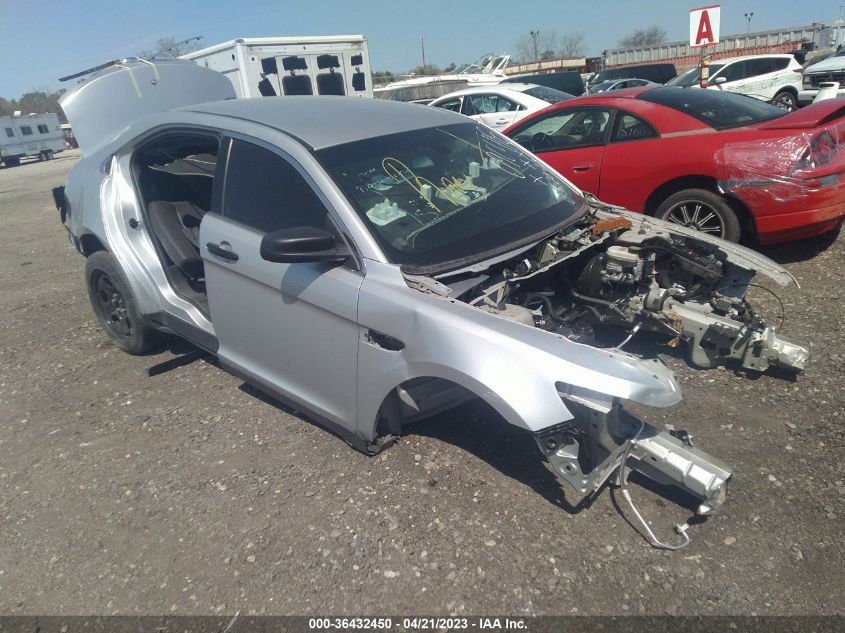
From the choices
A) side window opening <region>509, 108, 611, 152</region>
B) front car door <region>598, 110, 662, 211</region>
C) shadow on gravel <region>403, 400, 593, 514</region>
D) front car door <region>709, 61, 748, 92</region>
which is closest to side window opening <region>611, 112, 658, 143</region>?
front car door <region>598, 110, 662, 211</region>

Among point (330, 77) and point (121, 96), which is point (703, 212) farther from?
point (330, 77)

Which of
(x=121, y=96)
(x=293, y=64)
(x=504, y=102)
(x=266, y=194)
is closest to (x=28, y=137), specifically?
(x=293, y=64)

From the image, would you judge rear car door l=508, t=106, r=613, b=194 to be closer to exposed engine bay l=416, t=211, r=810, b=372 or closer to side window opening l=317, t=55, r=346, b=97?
exposed engine bay l=416, t=211, r=810, b=372

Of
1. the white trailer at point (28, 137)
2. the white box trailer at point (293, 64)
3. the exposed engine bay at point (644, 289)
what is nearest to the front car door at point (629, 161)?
the exposed engine bay at point (644, 289)

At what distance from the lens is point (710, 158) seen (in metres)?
4.79

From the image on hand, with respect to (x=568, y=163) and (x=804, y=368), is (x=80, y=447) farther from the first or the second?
(x=568, y=163)

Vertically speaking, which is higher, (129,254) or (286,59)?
(286,59)

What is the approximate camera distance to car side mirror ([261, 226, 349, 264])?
256 centimetres

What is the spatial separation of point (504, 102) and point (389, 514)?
10.3m

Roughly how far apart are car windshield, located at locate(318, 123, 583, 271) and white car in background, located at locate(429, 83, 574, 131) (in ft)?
26.4

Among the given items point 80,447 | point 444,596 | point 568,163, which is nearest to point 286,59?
point 568,163

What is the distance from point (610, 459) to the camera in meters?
2.36

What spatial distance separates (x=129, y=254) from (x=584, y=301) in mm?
2990

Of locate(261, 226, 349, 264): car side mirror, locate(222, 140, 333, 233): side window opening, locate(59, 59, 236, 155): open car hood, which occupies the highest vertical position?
locate(59, 59, 236, 155): open car hood
